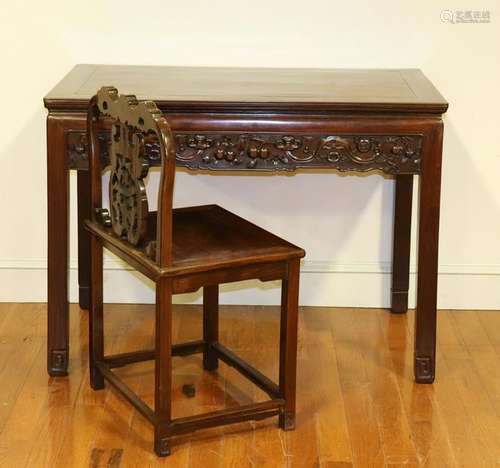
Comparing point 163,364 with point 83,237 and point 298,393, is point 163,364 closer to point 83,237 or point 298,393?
point 298,393

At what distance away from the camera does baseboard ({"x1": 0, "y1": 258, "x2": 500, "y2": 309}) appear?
3.79m

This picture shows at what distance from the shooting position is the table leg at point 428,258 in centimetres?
301

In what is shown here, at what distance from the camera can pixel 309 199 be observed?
372 centimetres

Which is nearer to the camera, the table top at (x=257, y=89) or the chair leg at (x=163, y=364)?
the chair leg at (x=163, y=364)

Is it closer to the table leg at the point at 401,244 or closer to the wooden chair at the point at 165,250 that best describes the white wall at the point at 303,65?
the table leg at the point at 401,244

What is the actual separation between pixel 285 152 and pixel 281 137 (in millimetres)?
40

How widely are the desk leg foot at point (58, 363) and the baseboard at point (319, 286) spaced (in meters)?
0.63

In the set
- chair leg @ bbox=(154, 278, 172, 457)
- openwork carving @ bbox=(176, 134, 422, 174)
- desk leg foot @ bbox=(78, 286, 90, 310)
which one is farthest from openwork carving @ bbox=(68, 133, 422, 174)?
desk leg foot @ bbox=(78, 286, 90, 310)

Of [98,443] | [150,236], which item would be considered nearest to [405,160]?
[150,236]

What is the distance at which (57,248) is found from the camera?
10.2ft

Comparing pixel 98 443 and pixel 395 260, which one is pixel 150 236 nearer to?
pixel 98 443

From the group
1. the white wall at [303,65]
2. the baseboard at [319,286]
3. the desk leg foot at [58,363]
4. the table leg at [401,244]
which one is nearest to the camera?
the desk leg foot at [58,363]

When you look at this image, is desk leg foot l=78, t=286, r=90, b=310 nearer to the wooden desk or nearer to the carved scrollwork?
the wooden desk

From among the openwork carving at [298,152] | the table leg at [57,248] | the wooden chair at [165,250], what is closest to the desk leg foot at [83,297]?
the table leg at [57,248]
